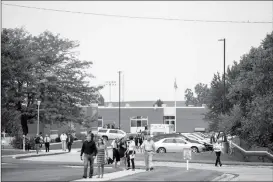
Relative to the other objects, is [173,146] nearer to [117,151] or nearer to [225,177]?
[117,151]

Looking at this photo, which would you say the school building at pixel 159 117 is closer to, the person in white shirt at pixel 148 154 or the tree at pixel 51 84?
the tree at pixel 51 84

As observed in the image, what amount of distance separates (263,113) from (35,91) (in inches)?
1066

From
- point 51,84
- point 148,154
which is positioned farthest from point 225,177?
point 51,84

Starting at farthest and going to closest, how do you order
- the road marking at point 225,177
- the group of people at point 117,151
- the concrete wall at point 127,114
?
the concrete wall at point 127,114, the road marking at point 225,177, the group of people at point 117,151

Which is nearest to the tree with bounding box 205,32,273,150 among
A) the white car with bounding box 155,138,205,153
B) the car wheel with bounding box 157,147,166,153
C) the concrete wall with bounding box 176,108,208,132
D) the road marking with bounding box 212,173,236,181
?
the white car with bounding box 155,138,205,153

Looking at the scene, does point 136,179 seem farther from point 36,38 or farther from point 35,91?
point 36,38

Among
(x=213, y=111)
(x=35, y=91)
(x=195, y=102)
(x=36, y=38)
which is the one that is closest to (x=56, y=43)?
(x=36, y=38)

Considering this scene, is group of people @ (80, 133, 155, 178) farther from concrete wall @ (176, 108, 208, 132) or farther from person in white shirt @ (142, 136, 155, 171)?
concrete wall @ (176, 108, 208, 132)

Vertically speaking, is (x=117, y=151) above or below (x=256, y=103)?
below

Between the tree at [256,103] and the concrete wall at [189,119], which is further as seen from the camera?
the concrete wall at [189,119]

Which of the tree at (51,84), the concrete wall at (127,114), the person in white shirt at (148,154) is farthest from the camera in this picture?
the concrete wall at (127,114)

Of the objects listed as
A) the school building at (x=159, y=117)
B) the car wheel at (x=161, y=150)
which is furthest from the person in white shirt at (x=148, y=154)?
the school building at (x=159, y=117)

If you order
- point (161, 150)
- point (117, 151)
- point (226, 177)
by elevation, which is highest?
point (117, 151)

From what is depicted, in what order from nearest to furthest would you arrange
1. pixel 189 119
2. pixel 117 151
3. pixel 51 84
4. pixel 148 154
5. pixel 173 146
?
pixel 148 154 < pixel 117 151 < pixel 173 146 < pixel 51 84 < pixel 189 119
